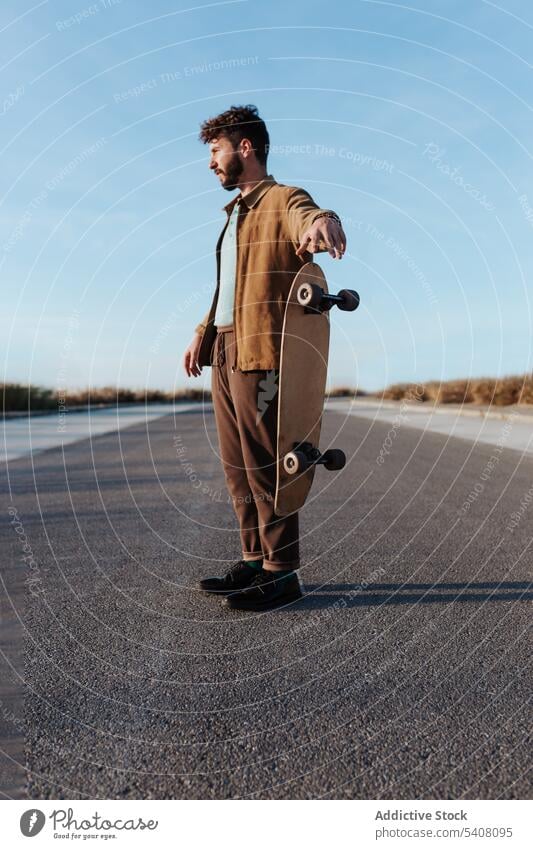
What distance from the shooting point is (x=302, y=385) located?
368cm

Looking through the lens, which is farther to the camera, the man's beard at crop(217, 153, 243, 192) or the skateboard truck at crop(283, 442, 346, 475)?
the man's beard at crop(217, 153, 243, 192)

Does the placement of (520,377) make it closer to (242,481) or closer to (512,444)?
(512,444)

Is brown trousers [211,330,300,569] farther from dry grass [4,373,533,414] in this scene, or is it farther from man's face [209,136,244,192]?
dry grass [4,373,533,414]

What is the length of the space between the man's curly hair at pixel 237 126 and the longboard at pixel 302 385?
68 cm

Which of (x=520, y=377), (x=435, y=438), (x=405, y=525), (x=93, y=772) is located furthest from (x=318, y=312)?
(x=520, y=377)

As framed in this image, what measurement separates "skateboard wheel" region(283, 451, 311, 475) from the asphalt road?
631mm

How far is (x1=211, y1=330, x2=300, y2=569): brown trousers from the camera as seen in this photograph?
12.5 ft

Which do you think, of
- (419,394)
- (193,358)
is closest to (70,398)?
(419,394)

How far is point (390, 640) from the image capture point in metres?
3.34

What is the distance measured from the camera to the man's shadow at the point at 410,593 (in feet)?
12.9

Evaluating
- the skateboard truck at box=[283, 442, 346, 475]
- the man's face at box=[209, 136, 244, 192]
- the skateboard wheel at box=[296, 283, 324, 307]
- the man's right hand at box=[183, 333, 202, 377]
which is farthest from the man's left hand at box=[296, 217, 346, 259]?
the man's right hand at box=[183, 333, 202, 377]

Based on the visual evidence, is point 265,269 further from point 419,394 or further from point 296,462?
point 419,394

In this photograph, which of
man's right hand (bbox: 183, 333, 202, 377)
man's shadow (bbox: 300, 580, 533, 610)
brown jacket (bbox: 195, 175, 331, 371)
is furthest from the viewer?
man's right hand (bbox: 183, 333, 202, 377)

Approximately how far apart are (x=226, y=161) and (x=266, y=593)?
1.93 meters
